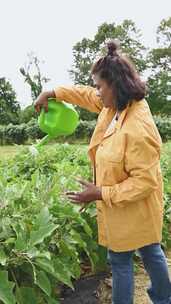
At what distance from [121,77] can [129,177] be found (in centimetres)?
48

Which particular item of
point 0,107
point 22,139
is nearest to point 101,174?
point 22,139

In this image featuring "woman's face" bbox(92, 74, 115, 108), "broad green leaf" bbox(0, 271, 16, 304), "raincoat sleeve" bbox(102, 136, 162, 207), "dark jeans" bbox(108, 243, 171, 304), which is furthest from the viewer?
"dark jeans" bbox(108, 243, 171, 304)

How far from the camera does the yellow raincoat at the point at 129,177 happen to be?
2.62m

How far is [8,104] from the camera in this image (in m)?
44.7

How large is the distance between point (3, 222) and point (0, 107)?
135ft

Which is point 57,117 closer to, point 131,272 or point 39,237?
point 131,272

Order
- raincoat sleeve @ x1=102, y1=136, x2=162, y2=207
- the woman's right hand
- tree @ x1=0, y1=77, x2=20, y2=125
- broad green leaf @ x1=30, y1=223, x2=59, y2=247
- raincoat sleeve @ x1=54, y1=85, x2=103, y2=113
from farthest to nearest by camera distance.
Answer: tree @ x1=0, y1=77, x2=20, y2=125 < the woman's right hand < raincoat sleeve @ x1=54, y1=85, x2=103, y2=113 < raincoat sleeve @ x1=102, y1=136, x2=162, y2=207 < broad green leaf @ x1=30, y1=223, x2=59, y2=247

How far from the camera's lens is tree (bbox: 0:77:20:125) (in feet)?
138

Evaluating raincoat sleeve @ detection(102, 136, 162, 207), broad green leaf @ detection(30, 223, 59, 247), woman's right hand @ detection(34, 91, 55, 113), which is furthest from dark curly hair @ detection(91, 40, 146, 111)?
broad green leaf @ detection(30, 223, 59, 247)

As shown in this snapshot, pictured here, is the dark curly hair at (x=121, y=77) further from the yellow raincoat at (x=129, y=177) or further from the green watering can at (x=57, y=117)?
the green watering can at (x=57, y=117)

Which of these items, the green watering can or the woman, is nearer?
the woman

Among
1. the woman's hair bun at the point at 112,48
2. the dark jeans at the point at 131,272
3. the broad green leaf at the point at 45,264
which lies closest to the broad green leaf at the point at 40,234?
the broad green leaf at the point at 45,264

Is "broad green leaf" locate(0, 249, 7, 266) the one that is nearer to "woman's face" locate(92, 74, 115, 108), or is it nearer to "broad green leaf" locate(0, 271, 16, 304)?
"broad green leaf" locate(0, 271, 16, 304)

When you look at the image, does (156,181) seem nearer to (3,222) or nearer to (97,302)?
(3,222)
